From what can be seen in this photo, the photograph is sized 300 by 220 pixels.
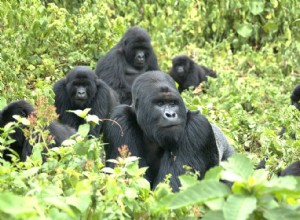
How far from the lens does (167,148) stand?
5426 millimetres

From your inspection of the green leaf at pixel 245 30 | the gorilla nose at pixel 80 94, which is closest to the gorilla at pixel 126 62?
the gorilla nose at pixel 80 94

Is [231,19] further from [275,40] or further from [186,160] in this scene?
[186,160]

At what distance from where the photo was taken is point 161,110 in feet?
17.4

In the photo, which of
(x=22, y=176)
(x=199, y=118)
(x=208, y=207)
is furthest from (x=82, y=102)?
(x=208, y=207)

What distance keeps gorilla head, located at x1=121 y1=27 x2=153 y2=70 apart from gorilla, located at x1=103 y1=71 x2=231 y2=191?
459cm

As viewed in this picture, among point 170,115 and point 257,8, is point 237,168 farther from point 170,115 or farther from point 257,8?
point 257,8

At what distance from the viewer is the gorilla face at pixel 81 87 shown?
8.34 meters

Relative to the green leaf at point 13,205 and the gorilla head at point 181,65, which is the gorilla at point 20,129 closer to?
the green leaf at point 13,205

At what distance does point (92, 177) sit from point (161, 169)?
5.99 feet

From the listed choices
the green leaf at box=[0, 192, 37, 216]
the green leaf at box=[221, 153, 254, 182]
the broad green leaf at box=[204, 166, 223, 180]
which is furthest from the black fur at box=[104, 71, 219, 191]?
the green leaf at box=[0, 192, 37, 216]

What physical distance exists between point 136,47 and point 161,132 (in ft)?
16.6

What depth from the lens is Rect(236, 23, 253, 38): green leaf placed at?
525 inches

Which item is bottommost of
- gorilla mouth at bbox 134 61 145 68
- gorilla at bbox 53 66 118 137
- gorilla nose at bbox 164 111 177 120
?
gorilla mouth at bbox 134 61 145 68

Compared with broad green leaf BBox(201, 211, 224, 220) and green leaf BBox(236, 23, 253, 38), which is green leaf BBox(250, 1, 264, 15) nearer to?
green leaf BBox(236, 23, 253, 38)
